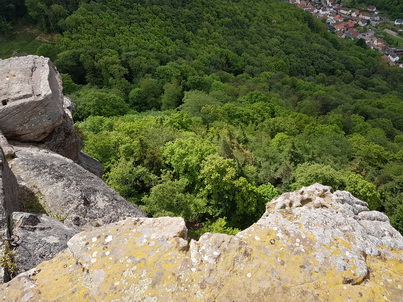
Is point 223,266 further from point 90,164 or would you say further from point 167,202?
point 90,164

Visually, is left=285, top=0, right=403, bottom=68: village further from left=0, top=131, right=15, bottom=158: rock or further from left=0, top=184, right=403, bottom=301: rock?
left=0, top=131, right=15, bottom=158: rock

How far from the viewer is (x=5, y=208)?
342 inches

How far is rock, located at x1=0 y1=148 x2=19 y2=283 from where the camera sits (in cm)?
776

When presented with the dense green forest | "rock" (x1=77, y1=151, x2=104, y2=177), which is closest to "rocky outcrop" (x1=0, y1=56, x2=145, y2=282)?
"rock" (x1=77, y1=151, x2=104, y2=177)

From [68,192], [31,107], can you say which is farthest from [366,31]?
[68,192]

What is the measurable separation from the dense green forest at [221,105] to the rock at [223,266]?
40.7ft

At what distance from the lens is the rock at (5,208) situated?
776 centimetres

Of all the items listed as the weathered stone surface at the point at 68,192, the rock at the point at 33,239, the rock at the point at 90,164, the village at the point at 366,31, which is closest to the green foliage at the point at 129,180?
the rock at the point at 90,164

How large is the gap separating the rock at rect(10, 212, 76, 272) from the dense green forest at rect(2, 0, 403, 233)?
11.1 meters

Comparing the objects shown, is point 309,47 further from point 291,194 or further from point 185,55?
point 291,194

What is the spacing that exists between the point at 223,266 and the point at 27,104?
1274 centimetres

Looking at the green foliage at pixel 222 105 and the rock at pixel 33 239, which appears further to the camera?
the green foliage at pixel 222 105

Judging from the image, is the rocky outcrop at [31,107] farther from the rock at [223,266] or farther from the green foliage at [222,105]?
the rock at [223,266]

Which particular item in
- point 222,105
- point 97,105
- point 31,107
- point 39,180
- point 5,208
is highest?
point 5,208
